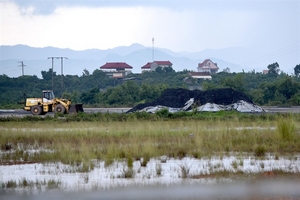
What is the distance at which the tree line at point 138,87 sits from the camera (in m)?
69.6

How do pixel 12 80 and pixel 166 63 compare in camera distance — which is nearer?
pixel 12 80

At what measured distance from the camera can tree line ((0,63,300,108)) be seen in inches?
2741

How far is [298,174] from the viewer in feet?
53.7

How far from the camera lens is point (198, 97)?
47344 millimetres

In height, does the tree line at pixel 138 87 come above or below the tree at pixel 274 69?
below

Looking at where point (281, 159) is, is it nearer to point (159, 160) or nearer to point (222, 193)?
point (159, 160)

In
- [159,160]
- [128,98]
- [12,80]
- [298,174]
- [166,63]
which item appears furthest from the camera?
[166,63]

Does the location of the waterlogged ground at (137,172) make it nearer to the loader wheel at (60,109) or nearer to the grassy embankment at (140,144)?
the grassy embankment at (140,144)

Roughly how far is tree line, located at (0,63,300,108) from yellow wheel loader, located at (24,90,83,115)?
18.4 m

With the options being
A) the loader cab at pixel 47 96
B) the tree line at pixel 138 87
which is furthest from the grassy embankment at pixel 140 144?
the tree line at pixel 138 87

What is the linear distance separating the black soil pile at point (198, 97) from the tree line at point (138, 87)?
1634cm

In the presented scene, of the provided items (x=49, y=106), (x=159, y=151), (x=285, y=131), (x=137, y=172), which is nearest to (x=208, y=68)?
(x=49, y=106)

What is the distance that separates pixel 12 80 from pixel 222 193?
284ft

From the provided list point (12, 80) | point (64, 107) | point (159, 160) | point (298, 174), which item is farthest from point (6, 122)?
point (12, 80)
